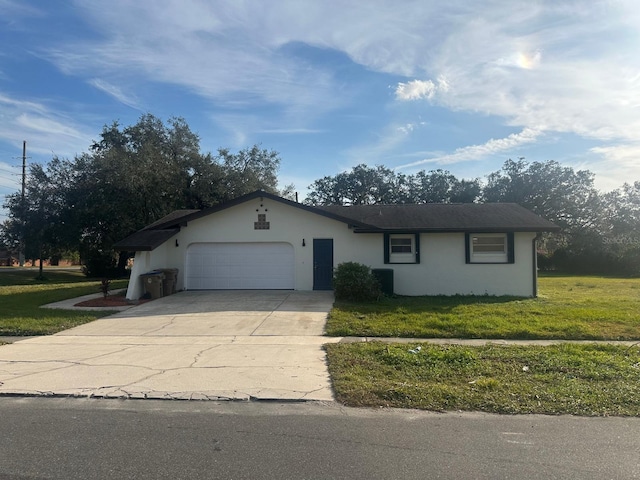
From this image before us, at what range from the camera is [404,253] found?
55.3ft

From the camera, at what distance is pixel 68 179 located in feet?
101

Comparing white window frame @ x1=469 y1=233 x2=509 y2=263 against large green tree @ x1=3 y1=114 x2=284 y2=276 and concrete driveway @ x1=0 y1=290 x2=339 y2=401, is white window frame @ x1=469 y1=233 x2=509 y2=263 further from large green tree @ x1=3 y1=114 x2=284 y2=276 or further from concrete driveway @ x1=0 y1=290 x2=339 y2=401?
large green tree @ x1=3 y1=114 x2=284 y2=276

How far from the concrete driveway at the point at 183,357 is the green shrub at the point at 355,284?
1.43m

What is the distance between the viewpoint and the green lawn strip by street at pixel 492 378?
5.25 m

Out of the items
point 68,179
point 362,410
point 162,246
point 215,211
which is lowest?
point 362,410

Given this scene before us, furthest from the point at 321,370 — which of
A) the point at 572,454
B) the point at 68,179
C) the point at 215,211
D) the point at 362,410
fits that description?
the point at 68,179

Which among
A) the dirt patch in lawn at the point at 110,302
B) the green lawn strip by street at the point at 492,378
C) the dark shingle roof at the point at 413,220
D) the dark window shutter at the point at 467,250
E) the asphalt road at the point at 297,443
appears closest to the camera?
the asphalt road at the point at 297,443

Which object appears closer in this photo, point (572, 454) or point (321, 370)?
point (572, 454)

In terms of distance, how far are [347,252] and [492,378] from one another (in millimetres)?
10902

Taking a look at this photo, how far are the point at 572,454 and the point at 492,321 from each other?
6747mm

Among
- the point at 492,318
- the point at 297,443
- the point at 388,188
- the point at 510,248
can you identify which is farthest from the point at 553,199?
the point at 297,443

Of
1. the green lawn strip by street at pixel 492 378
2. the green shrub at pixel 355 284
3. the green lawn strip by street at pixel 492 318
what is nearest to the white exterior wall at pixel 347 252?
the green lawn strip by street at pixel 492 318

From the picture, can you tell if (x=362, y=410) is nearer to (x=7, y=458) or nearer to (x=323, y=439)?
(x=323, y=439)

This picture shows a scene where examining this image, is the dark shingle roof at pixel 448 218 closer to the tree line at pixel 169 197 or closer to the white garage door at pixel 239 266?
the white garage door at pixel 239 266
